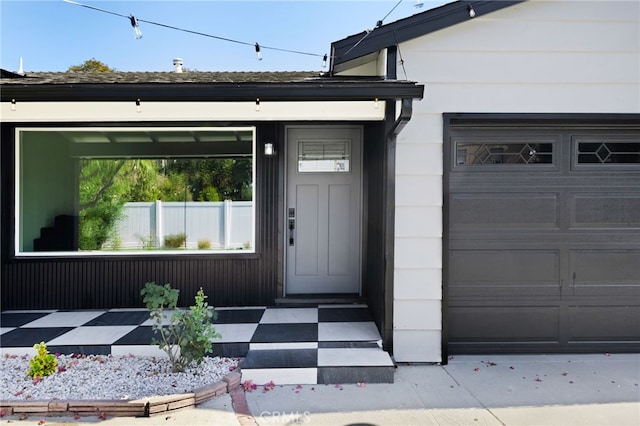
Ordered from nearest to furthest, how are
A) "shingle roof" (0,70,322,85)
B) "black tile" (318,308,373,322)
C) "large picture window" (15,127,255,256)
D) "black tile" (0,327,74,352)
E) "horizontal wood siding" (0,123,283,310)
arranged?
"shingle roof" (0,70,322,85), "black tile" (0,327,74,352), "black tile" (318,308,373,322), "horizontal wood siding" (0,123,283,310), "large picture window" (15,127,255,256)

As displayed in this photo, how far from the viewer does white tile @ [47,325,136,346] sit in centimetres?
325

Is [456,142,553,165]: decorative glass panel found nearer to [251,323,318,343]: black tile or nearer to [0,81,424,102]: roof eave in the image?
[0,81,424,102]: roof eave

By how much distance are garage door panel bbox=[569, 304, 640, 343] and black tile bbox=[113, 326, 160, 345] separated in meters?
3.96

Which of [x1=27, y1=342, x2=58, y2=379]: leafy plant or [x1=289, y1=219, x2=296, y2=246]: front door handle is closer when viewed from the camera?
[x1=27, y1=342, x2=58, y2=379]: leafy plant

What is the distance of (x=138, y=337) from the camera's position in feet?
11.1

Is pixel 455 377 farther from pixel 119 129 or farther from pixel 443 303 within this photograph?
pixel 119 129

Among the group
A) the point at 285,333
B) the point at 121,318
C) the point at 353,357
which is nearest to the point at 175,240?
the point at 121,318

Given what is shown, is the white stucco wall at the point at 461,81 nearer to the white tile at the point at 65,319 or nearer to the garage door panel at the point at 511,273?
the garage door panel at the point at 511,273

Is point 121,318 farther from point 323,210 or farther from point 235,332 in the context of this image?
point 323,210

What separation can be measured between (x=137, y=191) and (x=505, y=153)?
13.8 feet

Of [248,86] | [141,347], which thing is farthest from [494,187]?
[141,347]

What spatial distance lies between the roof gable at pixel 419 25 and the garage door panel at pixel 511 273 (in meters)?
2.10

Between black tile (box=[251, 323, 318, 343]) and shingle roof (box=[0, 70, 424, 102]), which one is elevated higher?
shingle roof (box=[0, 70, 424, 102])

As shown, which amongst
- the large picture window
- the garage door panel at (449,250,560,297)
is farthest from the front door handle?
the garage door panel at (449,250,560,297)
